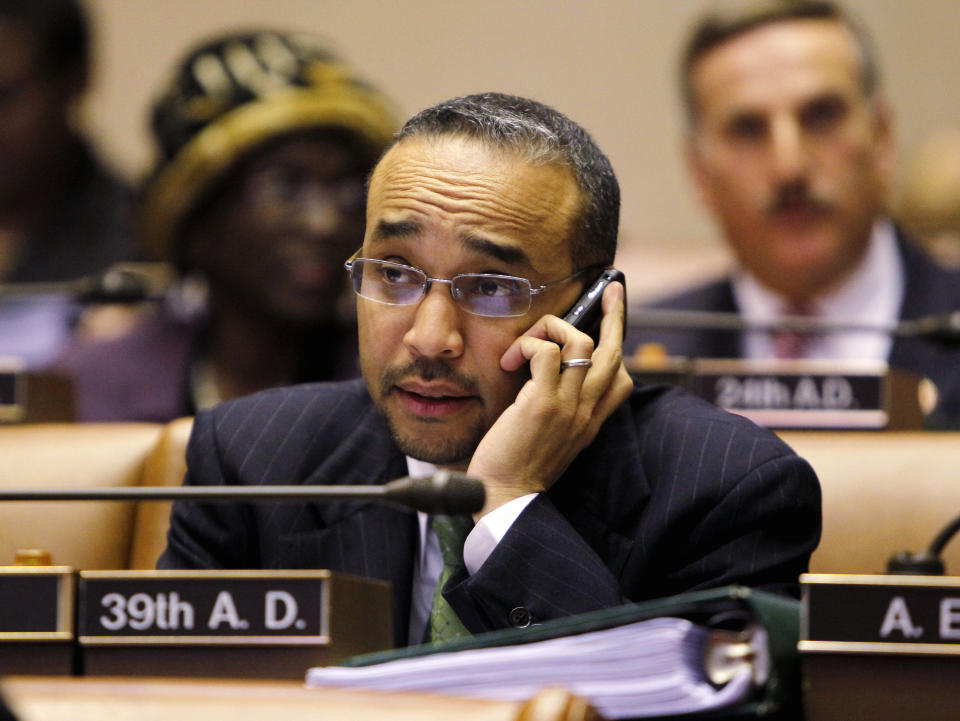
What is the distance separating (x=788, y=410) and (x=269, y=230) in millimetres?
1876

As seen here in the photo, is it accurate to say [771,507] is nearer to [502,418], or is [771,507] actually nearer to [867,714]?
[502,418]

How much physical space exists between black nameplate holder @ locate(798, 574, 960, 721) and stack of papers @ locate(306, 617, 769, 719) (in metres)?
0.09

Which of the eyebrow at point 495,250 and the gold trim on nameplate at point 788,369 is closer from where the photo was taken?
the eyebrow at point 495,250

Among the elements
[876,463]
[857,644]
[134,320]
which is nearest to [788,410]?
Answer: [876,463]

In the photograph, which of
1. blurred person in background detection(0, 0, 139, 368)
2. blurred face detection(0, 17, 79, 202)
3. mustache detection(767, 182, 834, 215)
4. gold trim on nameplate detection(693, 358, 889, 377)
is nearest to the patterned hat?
blurred person in background detection(0, 0, 139, 368)

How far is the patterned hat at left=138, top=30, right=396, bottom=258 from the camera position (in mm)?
3650

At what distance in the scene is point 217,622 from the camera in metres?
1.16

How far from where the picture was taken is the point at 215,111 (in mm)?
3699

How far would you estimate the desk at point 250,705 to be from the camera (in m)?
0.81

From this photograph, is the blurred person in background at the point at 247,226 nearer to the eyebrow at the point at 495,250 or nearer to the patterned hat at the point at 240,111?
the patterned hat at the point at 240,111

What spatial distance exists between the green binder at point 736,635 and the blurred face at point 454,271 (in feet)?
2.19

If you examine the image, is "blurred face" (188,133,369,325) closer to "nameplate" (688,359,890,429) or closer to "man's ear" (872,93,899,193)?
"man's ear" (872,93,899,193)

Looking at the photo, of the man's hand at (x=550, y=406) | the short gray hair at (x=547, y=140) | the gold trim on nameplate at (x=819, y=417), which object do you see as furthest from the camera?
the gold trim on nameplate at (x=819, y=417)

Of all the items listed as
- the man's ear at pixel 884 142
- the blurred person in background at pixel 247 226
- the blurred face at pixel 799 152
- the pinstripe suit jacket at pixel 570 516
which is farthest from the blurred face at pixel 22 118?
the pinstripe suit jacket at pixel 570 516
